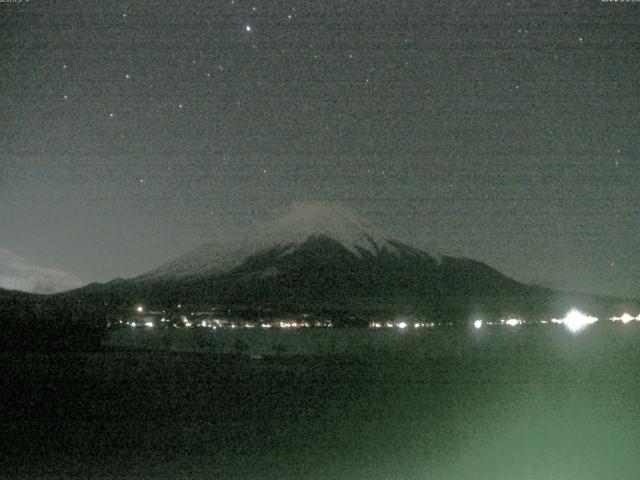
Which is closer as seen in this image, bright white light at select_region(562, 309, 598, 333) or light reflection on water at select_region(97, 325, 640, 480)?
light reflection on water at select_region(97, 325, 640, 480)

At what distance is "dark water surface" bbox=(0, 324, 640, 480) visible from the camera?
10.5m

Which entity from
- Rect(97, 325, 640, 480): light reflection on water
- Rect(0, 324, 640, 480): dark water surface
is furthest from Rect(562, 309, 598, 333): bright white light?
Rect(97, 325, 640, 480): light reflection on water

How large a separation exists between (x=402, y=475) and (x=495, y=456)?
169cm

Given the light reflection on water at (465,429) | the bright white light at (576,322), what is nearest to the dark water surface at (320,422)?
the light reflection on water at (465,429)

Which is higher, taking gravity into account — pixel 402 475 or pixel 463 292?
pixel 463 292

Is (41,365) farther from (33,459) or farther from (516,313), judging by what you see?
(516,313)

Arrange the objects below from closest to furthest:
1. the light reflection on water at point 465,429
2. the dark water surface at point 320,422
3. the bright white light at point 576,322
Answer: the light reflection on water at point 465,429, the dark water surface at point 320,422, the bright white light at point 576,322

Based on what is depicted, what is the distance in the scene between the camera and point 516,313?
149 metres

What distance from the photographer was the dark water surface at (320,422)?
34.5ft

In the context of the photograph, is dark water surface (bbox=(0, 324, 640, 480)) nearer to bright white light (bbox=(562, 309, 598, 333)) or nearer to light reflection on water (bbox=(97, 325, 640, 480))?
light reflection on water (bbox=(97, 325, 640, 480))

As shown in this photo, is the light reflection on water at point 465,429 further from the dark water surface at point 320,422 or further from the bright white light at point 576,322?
the bright white light at point 576,322

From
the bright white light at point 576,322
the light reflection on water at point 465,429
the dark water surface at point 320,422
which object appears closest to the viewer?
the light reflection on water at point 465,429

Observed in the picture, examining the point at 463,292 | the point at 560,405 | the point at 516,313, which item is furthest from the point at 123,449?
the point at 463,292

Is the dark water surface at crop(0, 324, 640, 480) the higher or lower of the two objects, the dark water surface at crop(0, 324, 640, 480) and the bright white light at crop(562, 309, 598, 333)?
the lower
